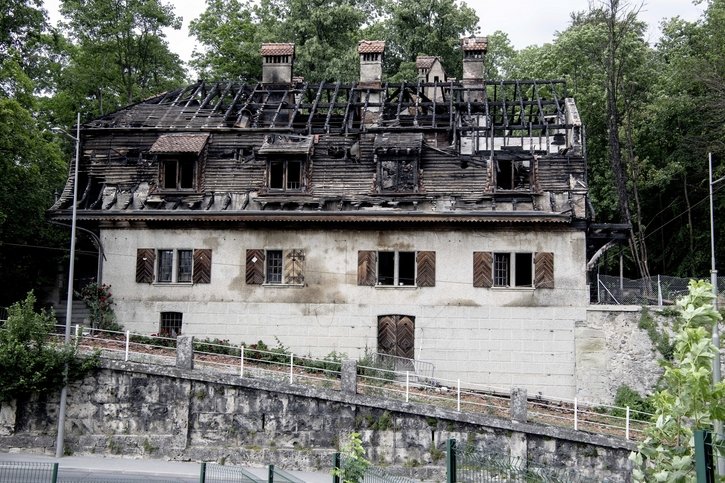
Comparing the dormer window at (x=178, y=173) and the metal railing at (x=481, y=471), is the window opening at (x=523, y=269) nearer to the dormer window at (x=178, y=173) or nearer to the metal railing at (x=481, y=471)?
the dormer window at (x=178, y=173)

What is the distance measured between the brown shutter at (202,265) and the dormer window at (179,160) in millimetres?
2530

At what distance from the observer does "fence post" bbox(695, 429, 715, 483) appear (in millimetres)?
7324

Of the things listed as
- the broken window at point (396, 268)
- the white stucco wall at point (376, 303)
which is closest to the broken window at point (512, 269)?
the white stucco wall at point (376, 303)

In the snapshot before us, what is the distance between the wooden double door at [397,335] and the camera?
30562 mm

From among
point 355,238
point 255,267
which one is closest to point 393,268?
point 355,238

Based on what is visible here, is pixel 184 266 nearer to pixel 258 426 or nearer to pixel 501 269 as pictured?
pixel 258 426

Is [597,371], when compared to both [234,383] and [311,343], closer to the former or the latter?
[311,343]

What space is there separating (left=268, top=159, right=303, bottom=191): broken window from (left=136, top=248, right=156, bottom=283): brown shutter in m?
5.16

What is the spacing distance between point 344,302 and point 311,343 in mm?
1897

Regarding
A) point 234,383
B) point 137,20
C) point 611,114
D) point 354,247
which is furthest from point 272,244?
point 137,20

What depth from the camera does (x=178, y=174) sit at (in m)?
32.7

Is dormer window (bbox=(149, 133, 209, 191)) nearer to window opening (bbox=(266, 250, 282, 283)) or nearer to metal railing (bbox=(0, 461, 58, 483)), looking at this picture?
window opening (bbox=(266, 250, 282, 283))

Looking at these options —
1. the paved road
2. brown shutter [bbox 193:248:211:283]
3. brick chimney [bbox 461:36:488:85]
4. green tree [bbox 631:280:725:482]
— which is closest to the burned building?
brown shutter [bbox 193:248:211:283]

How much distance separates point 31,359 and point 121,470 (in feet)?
15.2
